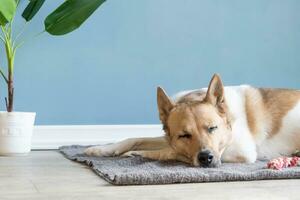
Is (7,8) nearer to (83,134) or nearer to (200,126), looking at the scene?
(83,134)

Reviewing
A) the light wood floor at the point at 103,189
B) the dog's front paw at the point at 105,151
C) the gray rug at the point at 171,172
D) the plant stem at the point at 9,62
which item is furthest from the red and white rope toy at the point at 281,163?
the plant stem at the point at 9,62

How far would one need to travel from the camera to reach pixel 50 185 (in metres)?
1.93

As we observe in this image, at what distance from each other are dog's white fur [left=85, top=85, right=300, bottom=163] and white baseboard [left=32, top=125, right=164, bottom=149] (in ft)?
2.29

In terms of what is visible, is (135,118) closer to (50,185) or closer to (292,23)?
(292,23)

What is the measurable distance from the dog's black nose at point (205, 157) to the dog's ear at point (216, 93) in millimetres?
277

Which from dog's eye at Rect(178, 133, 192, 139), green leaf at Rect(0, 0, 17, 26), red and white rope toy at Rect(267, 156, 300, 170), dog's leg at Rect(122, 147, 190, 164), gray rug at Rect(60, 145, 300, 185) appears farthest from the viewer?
green leaf at Rect(0, 0, 17, 26)

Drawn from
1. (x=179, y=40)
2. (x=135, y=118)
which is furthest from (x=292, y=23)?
(x=135, y=118)

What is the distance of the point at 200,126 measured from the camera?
231 cm

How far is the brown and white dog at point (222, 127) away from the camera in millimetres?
2312

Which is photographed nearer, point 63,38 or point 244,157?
point 244,157

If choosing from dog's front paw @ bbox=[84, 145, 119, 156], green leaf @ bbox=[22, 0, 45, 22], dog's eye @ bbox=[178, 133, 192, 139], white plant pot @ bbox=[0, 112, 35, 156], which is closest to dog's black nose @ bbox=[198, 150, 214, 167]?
dog's eye @ bbox=[178, 133, 192, 139]

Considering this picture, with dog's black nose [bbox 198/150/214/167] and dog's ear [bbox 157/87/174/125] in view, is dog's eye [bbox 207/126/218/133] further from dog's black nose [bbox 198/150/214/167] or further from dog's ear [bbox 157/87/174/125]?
dog's ear [bbox 157/87/174/125]

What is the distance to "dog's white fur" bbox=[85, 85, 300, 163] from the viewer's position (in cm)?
251

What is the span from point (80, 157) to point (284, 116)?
983 millimetres
